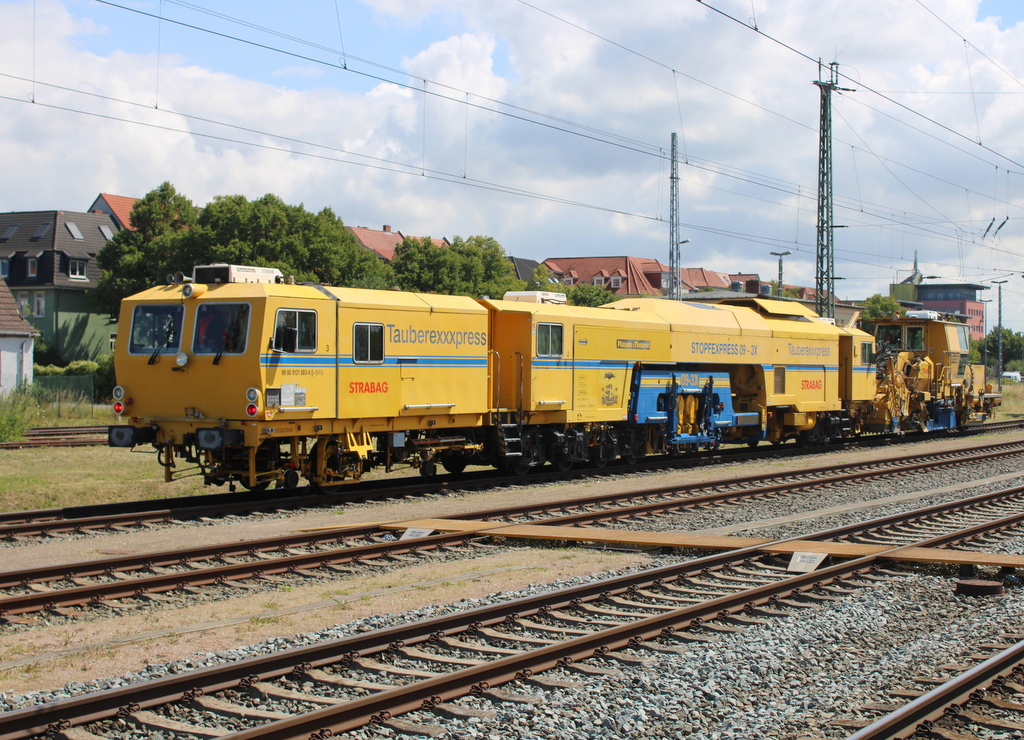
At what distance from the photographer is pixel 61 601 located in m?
8.62

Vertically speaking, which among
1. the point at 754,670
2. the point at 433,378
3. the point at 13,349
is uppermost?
the point at 13,349

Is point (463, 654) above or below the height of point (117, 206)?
below

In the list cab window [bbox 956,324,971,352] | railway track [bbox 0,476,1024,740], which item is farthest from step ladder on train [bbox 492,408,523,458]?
cab window [bbox 956,324,971,352]

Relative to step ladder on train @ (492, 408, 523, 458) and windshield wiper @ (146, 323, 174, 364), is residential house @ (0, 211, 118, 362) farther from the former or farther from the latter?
windshield wiper @ (146, 323, 174, 364)

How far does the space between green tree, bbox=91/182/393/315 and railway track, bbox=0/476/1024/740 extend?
4393 cm

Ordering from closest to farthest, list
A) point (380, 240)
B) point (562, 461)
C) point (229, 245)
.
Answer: point (562, 461), point (229, 245), point (380, 240)

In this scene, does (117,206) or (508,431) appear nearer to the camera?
(508,431)

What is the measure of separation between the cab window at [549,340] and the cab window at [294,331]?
5.03 m

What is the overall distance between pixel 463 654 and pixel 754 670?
Answer: 83.6 inches

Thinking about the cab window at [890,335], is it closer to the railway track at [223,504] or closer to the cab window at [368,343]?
the railway track at [223,504]

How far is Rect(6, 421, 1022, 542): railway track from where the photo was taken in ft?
41.3

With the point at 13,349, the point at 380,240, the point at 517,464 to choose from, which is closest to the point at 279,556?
the point at 517,464

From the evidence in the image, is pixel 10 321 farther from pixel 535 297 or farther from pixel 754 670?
pixel 754 670

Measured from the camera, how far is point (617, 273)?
114 meters
